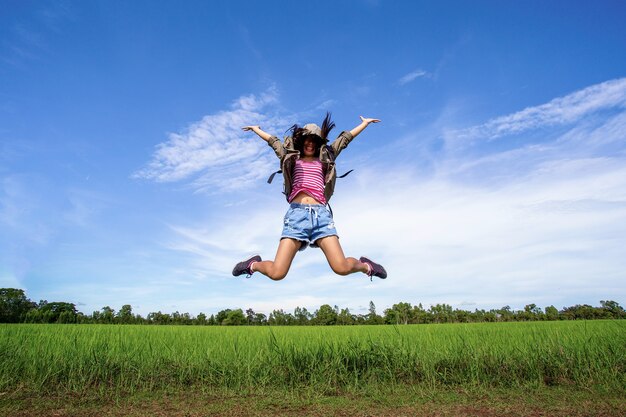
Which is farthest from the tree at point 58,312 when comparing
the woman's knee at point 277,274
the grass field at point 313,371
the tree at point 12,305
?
the woman's knee at point 277,274

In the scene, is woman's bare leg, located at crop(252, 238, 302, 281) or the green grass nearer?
woman's bare leg, located at crop(252, 238, 302, 281)

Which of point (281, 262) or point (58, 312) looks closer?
point (281, 262)

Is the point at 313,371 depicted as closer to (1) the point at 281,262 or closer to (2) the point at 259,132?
(1) the point at 281,262

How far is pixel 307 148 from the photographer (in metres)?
5.86

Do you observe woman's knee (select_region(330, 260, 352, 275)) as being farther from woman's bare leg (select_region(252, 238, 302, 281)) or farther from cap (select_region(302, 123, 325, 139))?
cap (select_region(302, 123, 325, 139))

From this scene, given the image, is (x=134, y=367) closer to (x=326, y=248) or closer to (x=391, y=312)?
(x=326, y=248)

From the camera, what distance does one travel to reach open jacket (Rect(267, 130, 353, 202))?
5609mm

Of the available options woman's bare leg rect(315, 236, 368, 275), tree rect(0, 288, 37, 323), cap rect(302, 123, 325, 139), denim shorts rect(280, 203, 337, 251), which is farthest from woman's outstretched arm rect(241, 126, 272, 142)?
tree rect(0, 288, 37, 323)

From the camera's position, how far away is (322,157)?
576 centimetres

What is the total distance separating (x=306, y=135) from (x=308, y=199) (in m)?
0.92

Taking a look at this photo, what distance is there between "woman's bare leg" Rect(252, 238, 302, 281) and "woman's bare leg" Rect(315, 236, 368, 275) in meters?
0.33

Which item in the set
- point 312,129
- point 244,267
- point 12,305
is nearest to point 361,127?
point 312,129

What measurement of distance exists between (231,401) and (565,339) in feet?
19.1

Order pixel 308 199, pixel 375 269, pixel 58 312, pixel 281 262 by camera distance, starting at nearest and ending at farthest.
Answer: pixel 281 262
pixel 308 199
pixel 375 269
pixel 58 312
